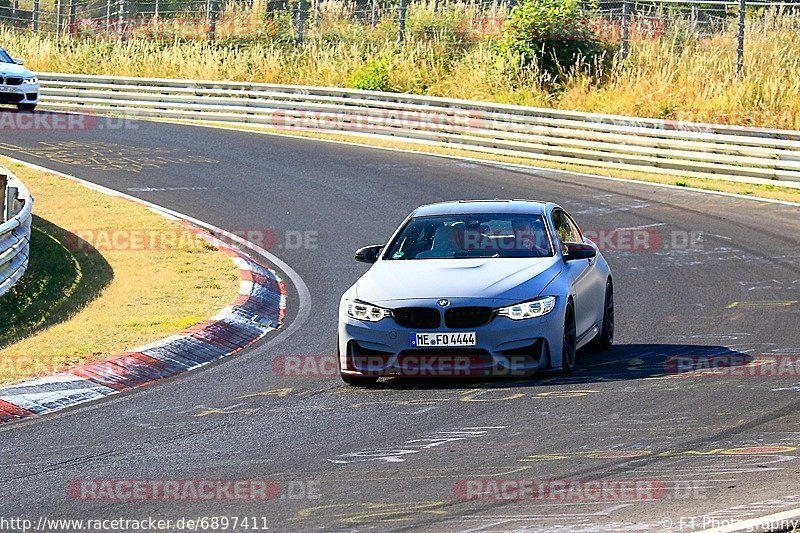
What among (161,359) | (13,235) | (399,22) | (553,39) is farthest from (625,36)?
(161,359)

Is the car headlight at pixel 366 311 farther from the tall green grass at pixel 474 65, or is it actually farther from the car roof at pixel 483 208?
the tall green grass at pixel 474 65

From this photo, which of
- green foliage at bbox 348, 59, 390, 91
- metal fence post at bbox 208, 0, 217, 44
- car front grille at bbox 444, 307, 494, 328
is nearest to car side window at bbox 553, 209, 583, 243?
car front grille at bbox 444, 307, 494, 328

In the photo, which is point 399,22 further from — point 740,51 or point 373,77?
point 740,51

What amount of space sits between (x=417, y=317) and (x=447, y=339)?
1.02ft

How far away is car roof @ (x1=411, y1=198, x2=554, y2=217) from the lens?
12.0m

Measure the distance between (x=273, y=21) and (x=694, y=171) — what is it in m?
19.6

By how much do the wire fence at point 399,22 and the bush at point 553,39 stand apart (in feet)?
0.36

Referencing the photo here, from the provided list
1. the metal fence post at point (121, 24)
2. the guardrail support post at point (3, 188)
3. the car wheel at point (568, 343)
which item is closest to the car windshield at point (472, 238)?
the car wheel at point (568, 343)

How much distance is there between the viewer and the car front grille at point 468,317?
34.3 feet

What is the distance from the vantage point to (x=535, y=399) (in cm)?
991

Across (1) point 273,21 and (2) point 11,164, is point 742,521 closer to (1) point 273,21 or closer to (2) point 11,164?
(2) point 11,164

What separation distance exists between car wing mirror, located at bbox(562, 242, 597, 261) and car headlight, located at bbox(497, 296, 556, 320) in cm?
93

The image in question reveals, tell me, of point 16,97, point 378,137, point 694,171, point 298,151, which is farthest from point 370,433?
point 16,97

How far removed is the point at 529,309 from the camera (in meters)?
10.5
